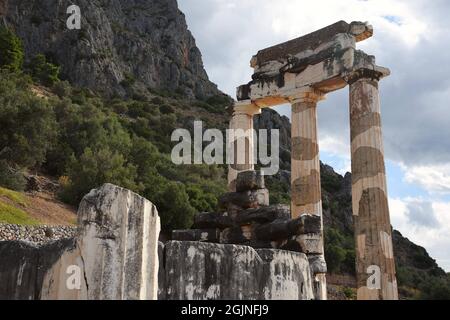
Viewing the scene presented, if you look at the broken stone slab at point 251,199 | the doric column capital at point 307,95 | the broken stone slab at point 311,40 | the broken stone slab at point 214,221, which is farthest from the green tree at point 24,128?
the broken stone slab at point 251,199

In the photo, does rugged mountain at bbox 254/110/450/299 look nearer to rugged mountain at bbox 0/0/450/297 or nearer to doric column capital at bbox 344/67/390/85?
rugged mountain at bbox 0/0/450/297

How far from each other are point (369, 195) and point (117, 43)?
7936 cm

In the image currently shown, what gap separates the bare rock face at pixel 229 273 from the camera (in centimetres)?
489

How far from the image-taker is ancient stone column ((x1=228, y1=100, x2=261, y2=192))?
56.7 ft

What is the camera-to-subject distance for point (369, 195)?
13.8 meters

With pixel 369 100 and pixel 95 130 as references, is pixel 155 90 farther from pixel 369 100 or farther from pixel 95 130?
pixel 369 100

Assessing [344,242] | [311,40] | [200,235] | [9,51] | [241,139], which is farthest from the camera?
[9,51]

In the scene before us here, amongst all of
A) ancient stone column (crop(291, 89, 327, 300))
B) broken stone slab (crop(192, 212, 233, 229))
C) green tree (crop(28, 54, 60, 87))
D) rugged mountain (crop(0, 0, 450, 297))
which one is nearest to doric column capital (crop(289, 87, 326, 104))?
ancient stone column (crop(291, 89, 327, 300))

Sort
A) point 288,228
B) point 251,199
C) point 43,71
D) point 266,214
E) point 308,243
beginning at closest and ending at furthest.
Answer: point 308,243 < point 288,228 < point 266,214 < point 251,199 < point 43,71

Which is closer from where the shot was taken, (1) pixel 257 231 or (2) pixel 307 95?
(1) pixel 257 231

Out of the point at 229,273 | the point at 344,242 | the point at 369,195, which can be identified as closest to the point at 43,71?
the point at 344,242

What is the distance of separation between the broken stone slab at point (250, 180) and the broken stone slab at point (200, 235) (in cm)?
105

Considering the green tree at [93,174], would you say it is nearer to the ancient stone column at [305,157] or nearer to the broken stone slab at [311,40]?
the broken stone slab at [311,40]

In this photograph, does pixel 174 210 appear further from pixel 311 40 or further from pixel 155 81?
pixel 155 81
